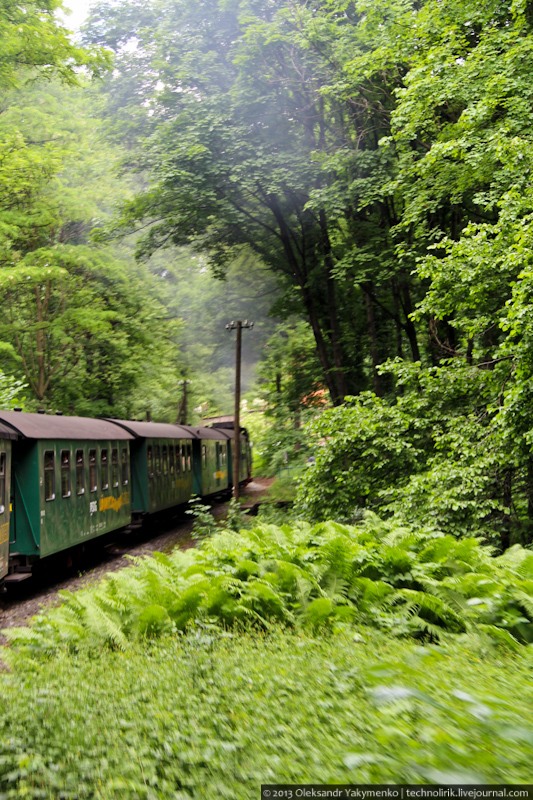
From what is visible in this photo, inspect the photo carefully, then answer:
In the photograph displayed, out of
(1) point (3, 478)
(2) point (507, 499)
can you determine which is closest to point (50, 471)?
(1) point (3, 478)

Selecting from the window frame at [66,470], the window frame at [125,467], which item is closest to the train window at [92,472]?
the window frame at [66,470]

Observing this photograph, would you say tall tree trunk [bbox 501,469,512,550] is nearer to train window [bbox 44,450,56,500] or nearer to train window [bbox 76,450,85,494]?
train window [bbox 44,450,56,500]

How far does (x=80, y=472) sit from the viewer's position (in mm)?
12797

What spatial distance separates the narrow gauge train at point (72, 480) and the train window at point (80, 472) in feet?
0.07

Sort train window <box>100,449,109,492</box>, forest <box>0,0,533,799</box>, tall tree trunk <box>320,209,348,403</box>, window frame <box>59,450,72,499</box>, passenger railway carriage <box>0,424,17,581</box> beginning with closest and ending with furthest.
Result: forest <box>0,0,533,799</box> → passenger railway carriage <box>0,424,17,581</box> → window frame <box>59,450,72,499</box> → train window <box>100,449,109,492</box> → tall tree trunk <box>320,209,348,403</box>

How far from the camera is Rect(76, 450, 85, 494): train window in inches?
497

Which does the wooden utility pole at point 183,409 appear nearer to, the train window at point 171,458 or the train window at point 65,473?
the train window at point 171,458

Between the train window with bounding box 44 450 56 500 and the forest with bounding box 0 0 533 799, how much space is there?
3.75m

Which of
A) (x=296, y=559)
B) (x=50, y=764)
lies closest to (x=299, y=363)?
(x=296, y=559)

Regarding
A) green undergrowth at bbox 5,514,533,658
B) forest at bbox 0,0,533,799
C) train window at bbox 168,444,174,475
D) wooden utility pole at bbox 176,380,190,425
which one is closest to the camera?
forest at bbox 0,0,533,799

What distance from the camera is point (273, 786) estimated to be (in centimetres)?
260

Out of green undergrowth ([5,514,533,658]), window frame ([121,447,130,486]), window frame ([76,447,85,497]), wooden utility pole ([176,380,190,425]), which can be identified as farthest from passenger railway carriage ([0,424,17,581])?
wooden utility pole ([176,380,190,425])

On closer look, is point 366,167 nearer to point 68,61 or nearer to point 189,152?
point 189,152

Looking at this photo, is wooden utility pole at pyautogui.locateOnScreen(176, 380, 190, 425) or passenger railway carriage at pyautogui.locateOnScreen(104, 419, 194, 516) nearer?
passenger railway carriage at pyautogui.locateOnScreen(104, 419, 194, 516)
